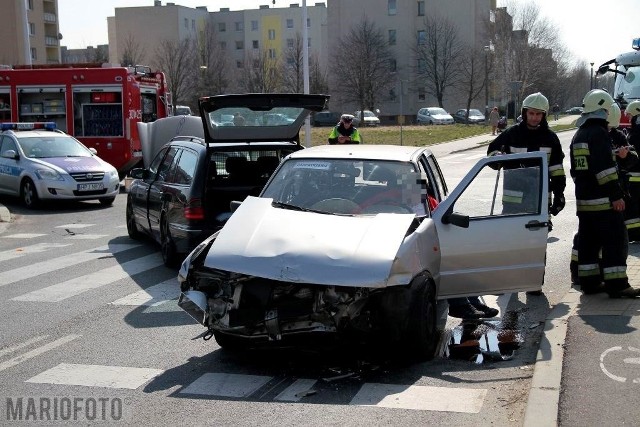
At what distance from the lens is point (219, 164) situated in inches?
421

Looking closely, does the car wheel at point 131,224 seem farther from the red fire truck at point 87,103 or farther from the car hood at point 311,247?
the red fire truck at point 87,103

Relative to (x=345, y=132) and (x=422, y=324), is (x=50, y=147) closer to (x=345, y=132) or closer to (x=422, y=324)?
(x=345, y=132)

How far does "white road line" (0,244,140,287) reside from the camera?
10.8m

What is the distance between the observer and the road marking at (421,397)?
5.69 meters

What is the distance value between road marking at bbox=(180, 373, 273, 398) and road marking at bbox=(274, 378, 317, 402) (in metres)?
0.22

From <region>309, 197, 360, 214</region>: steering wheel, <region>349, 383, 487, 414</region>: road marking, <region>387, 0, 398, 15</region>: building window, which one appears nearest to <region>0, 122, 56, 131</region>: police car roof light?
<region>309, 197, 360, 214</region>: steering wheel

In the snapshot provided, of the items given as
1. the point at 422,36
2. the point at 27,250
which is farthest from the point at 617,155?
the point at 422,36

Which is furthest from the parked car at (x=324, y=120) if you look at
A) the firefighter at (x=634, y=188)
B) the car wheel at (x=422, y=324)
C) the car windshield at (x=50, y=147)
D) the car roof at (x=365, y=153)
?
the car wheel at (x=422, y=324)

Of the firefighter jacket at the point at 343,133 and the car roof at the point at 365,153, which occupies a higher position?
the car roof at the point at 365,153

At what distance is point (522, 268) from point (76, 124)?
18507mm

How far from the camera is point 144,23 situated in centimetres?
11138

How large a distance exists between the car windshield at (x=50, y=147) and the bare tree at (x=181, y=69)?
60495 millimetres

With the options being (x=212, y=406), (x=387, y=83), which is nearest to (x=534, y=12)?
(x=387, y=83)

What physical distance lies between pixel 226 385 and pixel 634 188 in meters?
7.83
